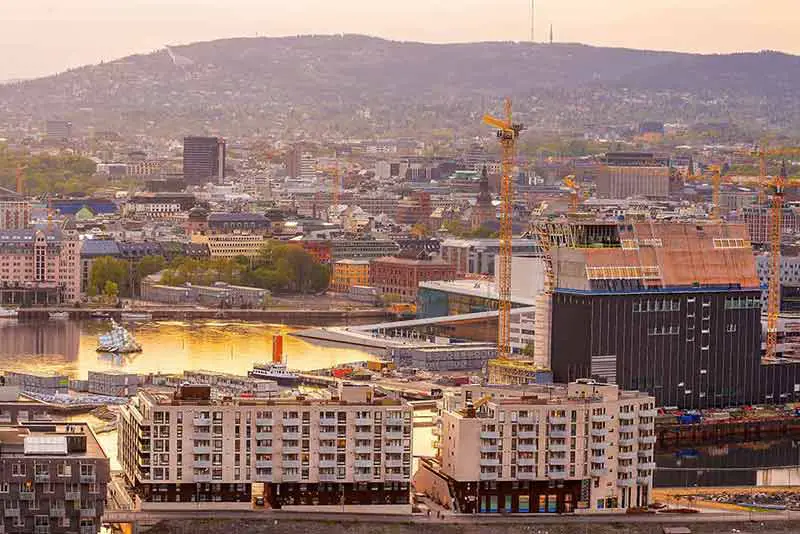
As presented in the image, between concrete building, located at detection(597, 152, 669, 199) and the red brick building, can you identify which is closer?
the red brick building

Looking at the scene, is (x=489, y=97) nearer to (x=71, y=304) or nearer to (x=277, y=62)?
(x=277, y=62)

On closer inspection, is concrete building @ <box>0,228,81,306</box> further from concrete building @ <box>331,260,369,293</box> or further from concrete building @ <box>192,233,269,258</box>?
concrete building @ <box>192,233,269,258</box>

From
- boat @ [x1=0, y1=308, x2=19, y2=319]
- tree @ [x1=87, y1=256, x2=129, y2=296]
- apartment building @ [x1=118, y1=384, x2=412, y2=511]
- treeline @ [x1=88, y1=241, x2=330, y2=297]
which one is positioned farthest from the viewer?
treeline @ [x1=88, y1=241, x2=330, y2=297]

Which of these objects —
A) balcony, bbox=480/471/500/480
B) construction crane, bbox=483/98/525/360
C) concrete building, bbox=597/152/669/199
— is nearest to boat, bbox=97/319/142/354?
construction crane, bbox=483/98/525/360

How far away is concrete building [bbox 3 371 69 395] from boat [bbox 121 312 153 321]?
42.4ft

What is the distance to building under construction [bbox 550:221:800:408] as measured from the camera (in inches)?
1264

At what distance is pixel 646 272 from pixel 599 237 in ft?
2.57

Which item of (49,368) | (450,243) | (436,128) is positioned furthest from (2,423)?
(436,128)

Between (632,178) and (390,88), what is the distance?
287ft

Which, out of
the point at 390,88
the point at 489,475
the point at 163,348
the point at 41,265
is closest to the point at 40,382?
the point at 163,348

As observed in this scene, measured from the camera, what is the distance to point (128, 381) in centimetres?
3447

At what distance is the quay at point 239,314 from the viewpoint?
49000mm

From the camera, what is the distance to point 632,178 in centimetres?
9088

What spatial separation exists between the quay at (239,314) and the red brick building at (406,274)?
311cm
